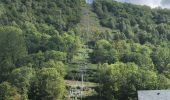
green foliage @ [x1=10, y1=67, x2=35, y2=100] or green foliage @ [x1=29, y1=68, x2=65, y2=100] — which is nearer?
green foliage @ [x1=10, y1=67, x2=35, y2=100]

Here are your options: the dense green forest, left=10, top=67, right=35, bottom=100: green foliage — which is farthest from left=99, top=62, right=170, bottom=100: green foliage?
left=10, top=67, right=35, bottom=100: green foliage

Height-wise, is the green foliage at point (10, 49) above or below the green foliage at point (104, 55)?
above

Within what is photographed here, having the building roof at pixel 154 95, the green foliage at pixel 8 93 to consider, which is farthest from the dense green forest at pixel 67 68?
the building roof at pixel 154 95

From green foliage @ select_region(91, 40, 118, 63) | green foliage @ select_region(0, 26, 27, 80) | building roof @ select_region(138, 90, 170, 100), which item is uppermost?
building roof @ select_region(138, 90, 170, 100)

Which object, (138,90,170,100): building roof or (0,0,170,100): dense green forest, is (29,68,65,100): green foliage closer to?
(0,0,170,100): dense green forest

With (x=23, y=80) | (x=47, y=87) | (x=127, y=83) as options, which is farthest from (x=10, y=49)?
(x=127, y=83)

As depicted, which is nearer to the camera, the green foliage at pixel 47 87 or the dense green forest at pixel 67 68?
→ the green foliage at pixel 47 87

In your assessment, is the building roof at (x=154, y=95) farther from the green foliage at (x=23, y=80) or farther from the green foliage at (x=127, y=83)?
the green foliage at (x=23, y=80)

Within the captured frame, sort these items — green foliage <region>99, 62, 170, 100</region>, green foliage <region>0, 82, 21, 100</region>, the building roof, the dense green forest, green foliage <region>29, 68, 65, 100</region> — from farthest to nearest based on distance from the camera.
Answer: green foliage <region>99, 62, 170, 100</region>
the dense green forest
green foliage <region>29, 68, 65, 100</region>
green foliage <region>0, 82, 21, 100</region>
the building roof

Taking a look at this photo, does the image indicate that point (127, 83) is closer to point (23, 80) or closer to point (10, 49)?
point (23, 80)

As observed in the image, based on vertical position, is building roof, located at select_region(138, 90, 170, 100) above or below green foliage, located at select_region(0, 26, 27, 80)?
above

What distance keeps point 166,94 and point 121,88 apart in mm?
44648

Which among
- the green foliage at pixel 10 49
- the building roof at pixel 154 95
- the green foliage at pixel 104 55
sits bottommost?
the green foliage at pixel 104 55

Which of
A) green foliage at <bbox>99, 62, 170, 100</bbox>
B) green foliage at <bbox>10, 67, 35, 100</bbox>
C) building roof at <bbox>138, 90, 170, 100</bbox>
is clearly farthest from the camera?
green foliage at <bbox>99, 62, 170, 100</bbox>
